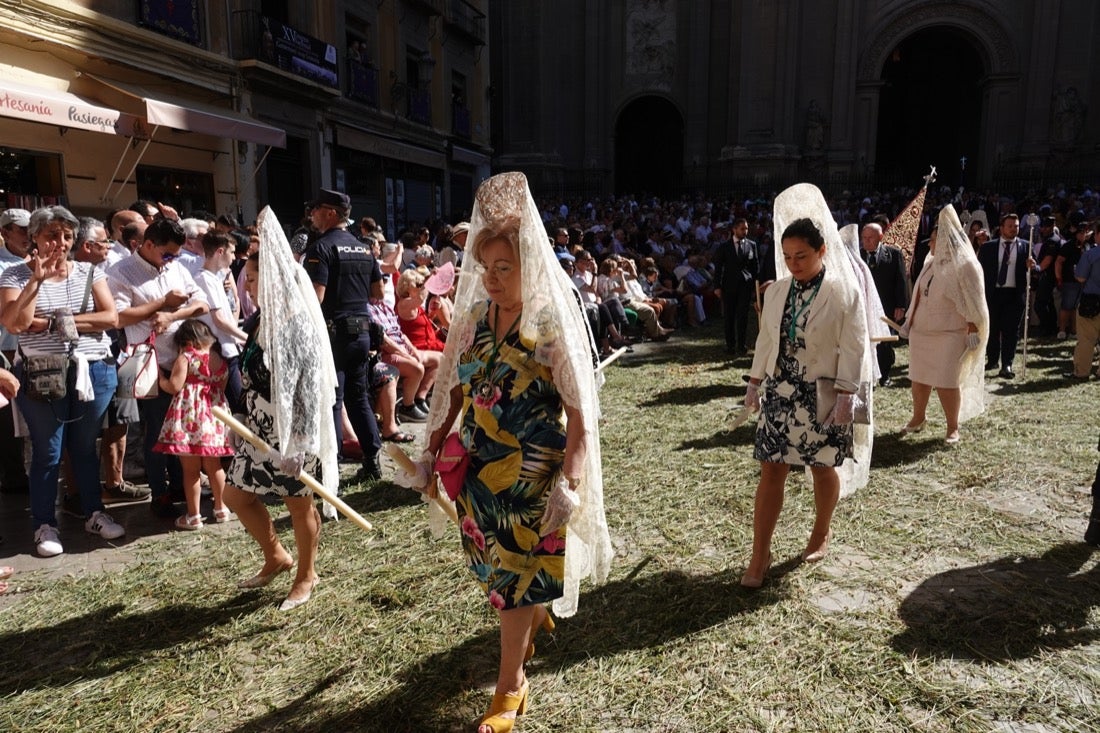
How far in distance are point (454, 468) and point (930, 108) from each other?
36.6 meters

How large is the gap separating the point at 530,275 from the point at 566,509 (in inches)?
33.7

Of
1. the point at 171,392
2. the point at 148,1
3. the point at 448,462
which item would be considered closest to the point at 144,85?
the point at 148,1

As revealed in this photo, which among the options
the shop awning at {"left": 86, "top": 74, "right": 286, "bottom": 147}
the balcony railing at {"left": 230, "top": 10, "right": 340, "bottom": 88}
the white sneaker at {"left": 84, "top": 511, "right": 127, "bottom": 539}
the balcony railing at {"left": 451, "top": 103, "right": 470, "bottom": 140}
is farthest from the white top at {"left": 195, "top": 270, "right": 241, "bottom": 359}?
the balcony railing at {"left": 451, "top": 103, "right": 470, "bottom": 140}

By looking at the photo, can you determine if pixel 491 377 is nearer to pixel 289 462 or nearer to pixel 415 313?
pixel 289 462

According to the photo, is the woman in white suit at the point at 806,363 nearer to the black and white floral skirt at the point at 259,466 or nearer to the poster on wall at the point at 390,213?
the black and white floral skirt at the point at 259,466

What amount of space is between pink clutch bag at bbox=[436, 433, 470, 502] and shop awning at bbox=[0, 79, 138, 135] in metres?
9.66

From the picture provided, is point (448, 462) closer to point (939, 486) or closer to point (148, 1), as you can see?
point (939, 486)

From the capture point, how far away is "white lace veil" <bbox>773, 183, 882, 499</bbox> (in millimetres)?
3779

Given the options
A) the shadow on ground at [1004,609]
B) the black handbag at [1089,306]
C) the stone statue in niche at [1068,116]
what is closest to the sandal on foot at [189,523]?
the shadow on ground at [1004,609]

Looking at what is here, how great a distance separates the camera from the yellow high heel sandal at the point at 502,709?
108 inches

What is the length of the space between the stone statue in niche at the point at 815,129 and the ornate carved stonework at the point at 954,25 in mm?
2840

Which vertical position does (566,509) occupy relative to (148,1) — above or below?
below

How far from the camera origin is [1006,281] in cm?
932

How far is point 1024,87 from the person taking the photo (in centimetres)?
2706
